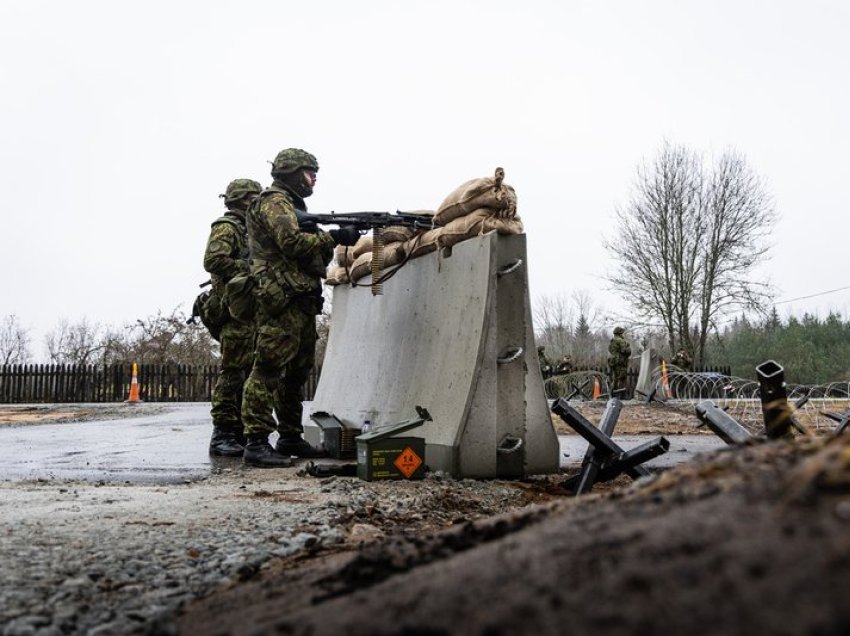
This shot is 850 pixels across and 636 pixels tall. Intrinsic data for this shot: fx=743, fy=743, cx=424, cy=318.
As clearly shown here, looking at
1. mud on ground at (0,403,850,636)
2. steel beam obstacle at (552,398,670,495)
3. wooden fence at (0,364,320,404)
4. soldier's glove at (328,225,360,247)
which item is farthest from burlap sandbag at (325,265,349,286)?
wooden fence at (0,364,320,404)

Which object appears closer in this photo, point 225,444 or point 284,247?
point 284,247

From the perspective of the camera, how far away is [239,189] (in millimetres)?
7188

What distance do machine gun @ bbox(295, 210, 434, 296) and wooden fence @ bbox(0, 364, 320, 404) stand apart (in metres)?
20.9

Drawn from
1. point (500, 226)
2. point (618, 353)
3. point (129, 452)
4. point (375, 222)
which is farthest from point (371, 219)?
point (618, 353)

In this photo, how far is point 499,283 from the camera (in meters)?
4.68

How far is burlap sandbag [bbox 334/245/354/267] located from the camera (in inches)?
290

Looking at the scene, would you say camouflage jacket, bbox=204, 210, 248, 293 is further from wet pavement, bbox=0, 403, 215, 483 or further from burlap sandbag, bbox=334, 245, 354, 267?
wet pavement, bbox=0, 403, 215, 483

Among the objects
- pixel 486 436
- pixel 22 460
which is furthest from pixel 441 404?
pixel 22 460

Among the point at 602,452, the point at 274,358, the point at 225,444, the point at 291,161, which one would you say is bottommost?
the point at 225,444

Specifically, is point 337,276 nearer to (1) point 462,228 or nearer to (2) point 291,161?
(2) point 291,161

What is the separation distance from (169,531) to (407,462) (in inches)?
72.9

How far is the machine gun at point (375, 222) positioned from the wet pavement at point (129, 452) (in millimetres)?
1872

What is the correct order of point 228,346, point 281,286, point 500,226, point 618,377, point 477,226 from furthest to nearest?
point 618,377
point 228,346
point 281,286
point 477,226
point 500,226

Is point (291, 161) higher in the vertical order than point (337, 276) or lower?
higher
